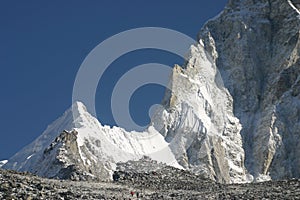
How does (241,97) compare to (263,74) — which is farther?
(263,74)

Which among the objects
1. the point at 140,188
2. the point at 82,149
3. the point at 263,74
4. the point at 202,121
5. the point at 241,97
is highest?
the point at 263,74

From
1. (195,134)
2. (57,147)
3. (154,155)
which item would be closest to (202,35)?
(195,134)

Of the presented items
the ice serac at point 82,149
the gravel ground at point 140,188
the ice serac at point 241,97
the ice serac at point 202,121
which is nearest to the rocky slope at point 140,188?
the gravel ground at point 140,188

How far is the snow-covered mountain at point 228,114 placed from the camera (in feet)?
314

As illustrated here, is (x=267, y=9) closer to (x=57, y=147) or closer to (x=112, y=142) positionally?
(x=112, y=142)

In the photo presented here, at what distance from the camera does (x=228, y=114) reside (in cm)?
13025

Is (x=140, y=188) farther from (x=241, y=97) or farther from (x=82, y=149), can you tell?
(x=241, y=97)

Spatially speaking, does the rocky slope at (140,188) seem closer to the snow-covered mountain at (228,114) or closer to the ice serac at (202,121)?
the snow-covered mountain at (228,114)

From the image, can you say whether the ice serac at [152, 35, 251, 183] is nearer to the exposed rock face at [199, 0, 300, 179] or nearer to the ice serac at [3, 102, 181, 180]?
the exposed rock face at [199, 0, 300, 179]

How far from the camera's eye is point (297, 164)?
111688mm

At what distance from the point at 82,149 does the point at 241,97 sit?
184 feet

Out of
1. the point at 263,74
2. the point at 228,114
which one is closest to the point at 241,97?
the point at 228,114

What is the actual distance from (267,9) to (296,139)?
36.6m

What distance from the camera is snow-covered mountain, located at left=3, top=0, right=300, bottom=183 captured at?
314 feet
